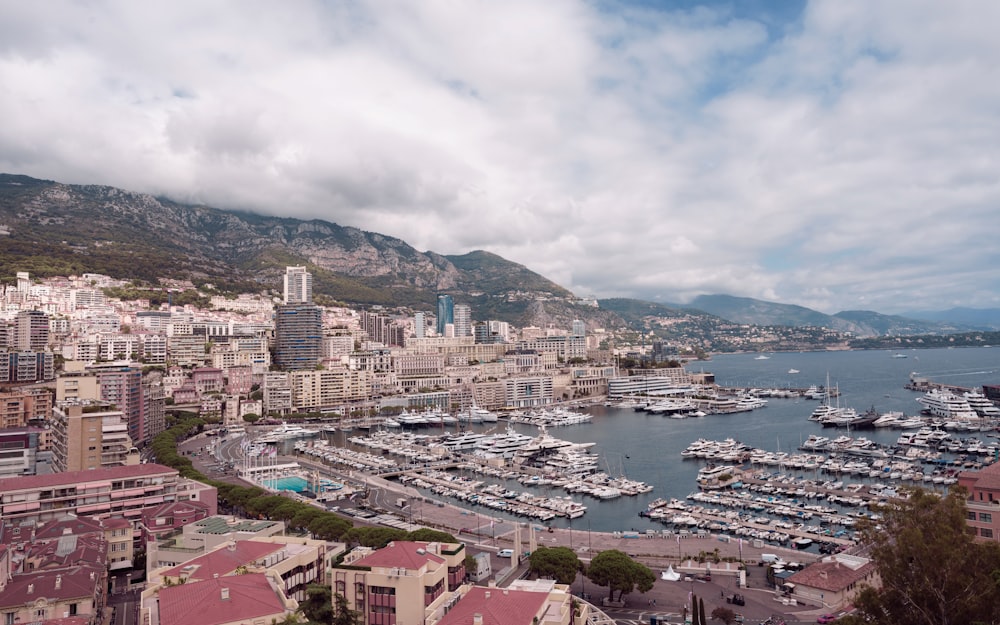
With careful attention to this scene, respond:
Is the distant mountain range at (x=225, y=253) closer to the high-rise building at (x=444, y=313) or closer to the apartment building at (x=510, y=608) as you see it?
the high-rise building at (x=444, y=313)

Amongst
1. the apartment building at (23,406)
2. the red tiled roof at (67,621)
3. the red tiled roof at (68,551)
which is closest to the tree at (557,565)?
the red tiled roof at (67,621)

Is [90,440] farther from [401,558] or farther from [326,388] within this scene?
[326,388]

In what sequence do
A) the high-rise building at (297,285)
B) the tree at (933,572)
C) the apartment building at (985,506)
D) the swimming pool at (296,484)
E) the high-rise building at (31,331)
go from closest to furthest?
1. the tree at (933,572)
2. the apartment building at (985,506)
3. the swimming pool at (296,484)
4. the high-rise building at (31,331)
5. the high-rise building at (297,285)

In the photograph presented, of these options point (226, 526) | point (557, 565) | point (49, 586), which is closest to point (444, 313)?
point (226, 526)

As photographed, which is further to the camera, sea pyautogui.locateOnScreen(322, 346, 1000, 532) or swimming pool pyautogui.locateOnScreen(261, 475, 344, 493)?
swimming pool pyautogui.locateOnScreen(261, 475, 344, 493)

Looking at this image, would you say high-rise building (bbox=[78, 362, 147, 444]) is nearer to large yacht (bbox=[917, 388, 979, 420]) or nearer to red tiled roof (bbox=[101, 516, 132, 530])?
red tiled roof (bbox=[101, 516, 132, 530])

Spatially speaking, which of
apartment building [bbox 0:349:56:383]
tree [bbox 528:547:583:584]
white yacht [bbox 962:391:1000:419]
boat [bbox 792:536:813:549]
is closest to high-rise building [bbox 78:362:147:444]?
apartment building [bbox 0:349:56:383]

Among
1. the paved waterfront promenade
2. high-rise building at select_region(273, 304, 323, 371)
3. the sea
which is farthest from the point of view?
high-rise building at select_region(273, 304, 323, 371)
